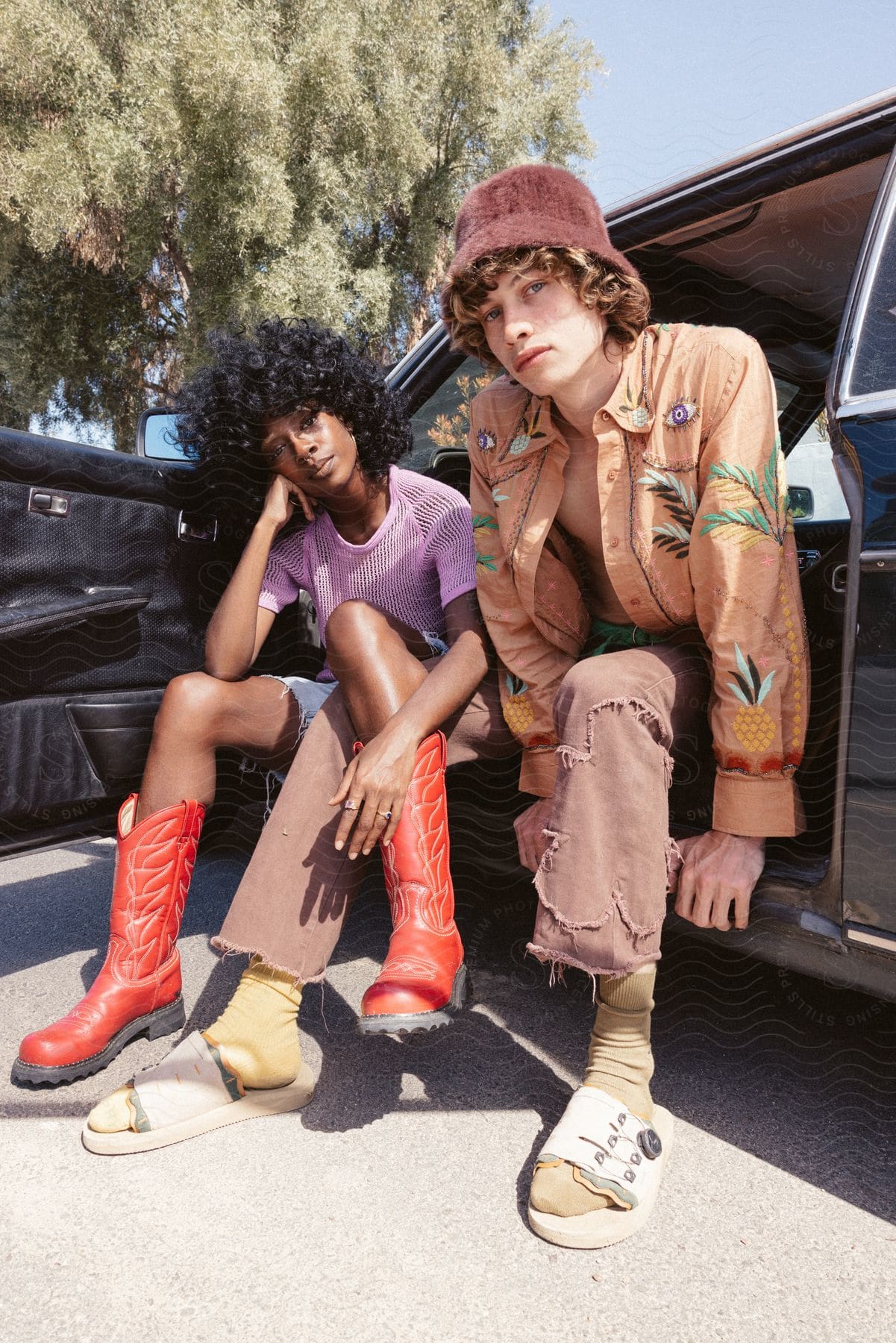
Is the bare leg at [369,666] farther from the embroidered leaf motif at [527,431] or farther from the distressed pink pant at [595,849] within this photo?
the embroidered leaf motif at [527,431]

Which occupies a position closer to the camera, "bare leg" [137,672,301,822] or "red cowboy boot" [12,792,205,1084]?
"red cowboy boot" [12,792,205,1084]

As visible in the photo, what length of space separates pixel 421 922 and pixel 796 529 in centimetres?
139

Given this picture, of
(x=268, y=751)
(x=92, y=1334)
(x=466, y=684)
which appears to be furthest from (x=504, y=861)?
(x=92, y=1334)

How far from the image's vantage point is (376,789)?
1.61 m

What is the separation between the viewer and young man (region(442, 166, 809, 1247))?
142 cm

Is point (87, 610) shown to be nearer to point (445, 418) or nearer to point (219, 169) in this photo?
point (445, 418)

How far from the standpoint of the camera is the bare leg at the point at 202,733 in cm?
187

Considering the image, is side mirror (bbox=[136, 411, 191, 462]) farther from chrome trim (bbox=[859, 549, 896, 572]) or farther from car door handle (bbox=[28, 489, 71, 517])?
chrome trim (bbox=[859, 549, 896, 572])

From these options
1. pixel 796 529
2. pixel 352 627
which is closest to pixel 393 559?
pixel 352 627

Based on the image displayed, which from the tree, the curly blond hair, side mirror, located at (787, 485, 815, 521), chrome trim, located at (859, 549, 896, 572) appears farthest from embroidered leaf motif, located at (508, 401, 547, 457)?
the tree

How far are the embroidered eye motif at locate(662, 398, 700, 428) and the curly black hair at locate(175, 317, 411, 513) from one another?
2.82 ft

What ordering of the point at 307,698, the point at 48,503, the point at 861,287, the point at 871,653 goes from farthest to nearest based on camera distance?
the point at 307,698
the point at 48,503
the point at 861,287
the point at 871,653

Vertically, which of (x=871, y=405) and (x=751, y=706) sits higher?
(x=871, y=405)

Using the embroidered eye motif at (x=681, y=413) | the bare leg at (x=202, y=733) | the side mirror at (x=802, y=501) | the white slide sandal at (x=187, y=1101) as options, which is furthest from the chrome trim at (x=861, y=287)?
the white slide sandal at (x=187, y=1101)
